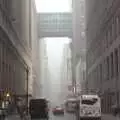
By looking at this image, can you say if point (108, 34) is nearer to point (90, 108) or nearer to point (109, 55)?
point (109, 55)

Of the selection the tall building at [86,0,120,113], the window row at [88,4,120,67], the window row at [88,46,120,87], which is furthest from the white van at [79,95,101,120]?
the window row at [88,4,120,67]

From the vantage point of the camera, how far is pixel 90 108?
2044 inches

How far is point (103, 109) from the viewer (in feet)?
295

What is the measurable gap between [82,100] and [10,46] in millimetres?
32526

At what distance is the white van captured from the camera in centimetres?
5125

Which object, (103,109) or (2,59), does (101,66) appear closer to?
(103,109)

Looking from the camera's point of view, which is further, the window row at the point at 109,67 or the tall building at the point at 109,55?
the window row at the point at 109,67

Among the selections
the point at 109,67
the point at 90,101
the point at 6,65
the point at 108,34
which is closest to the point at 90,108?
the point at 90,101

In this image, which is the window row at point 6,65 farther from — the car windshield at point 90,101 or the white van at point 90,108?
the white van at point 90,108

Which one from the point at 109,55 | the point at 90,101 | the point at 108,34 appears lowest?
the point at 90,101

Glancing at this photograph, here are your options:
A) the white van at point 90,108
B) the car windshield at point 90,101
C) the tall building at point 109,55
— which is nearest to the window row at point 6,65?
the tall building at point 109,55

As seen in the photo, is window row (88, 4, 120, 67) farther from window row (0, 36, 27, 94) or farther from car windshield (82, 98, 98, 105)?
window row (0, 36, 27, 94)

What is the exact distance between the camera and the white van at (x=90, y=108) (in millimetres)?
51250

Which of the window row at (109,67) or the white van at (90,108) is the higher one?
Result: the window row at (109,67)
